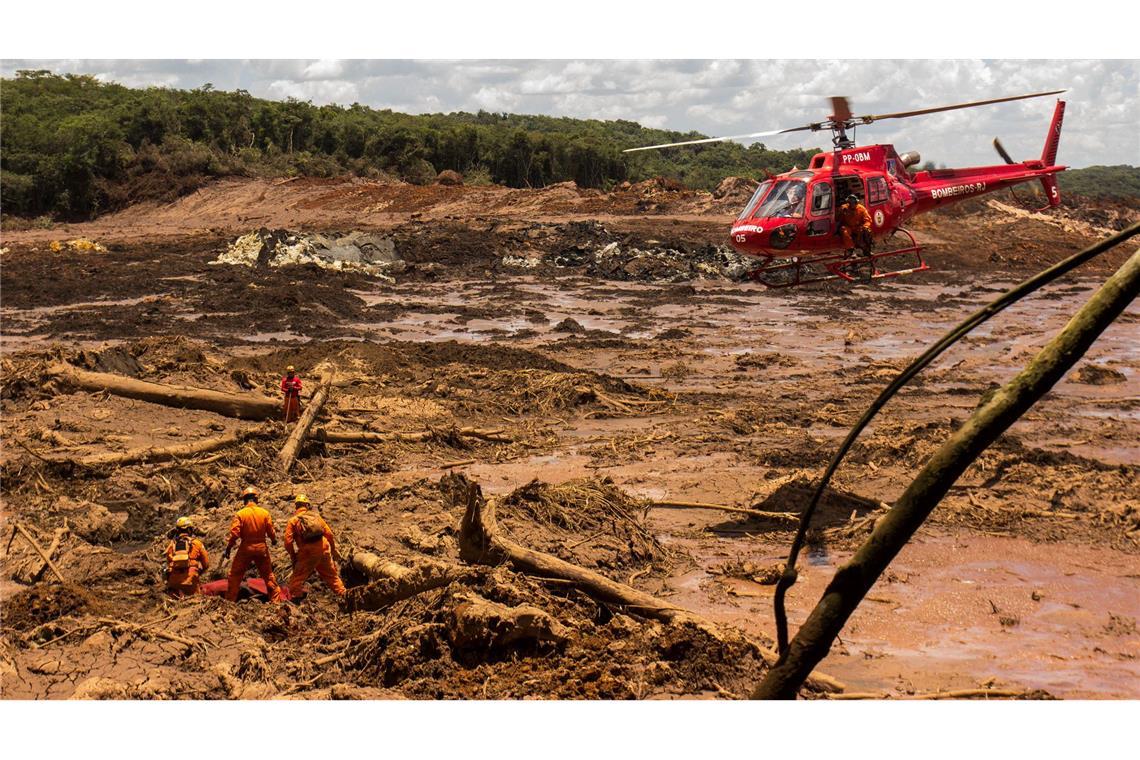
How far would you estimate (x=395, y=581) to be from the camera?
8289 mm

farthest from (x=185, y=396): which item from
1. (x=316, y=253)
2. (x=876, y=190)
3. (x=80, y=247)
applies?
(x=80, y=247)

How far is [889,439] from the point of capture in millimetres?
14445

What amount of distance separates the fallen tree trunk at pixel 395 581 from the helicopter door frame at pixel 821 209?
866cm

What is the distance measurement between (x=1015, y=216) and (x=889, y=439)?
44.2 meters

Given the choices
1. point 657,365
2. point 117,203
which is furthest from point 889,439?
point 117,203

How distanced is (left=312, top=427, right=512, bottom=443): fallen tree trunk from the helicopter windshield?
4.98 m

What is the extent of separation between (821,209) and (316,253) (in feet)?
81.4

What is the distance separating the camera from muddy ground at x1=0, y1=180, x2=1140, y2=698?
722cm

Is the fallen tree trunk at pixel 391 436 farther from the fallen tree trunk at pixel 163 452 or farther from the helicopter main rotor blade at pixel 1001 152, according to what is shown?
the helicopter main rotor blade at pixel 1001 152

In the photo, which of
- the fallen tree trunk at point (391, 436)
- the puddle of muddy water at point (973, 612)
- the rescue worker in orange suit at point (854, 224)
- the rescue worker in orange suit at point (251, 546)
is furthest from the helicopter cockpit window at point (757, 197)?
the rescue worker in orange suit at point (251, 546)

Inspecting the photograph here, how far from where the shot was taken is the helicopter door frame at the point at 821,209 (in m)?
14.9

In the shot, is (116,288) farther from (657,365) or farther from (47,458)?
(47,458)

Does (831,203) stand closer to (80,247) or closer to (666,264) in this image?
(666,264)

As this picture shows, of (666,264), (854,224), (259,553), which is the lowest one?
(259,553)
